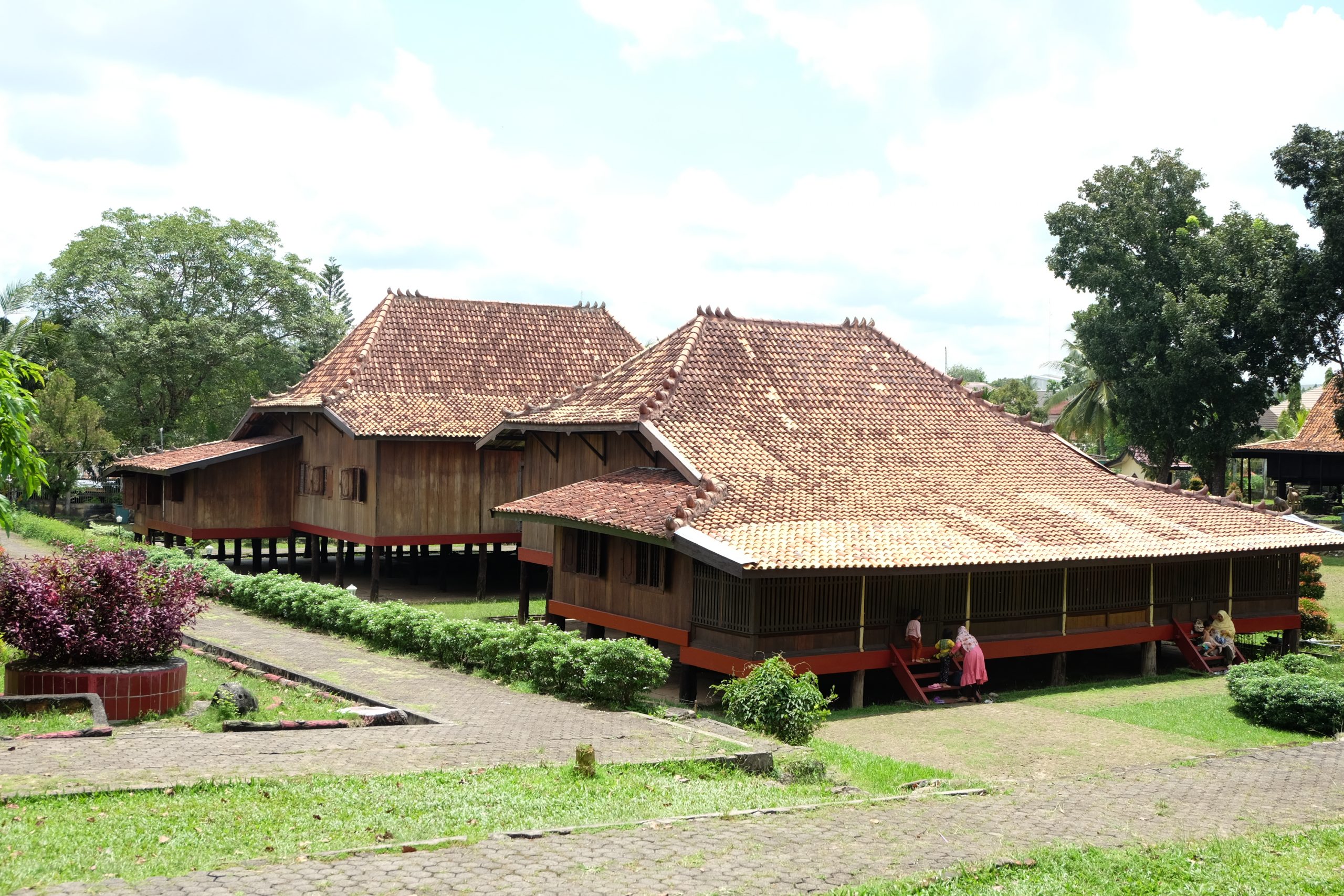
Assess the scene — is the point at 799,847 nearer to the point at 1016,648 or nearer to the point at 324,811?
the point at 324,811

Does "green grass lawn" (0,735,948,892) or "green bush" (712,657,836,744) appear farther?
"green bush" (712,657,836,744)

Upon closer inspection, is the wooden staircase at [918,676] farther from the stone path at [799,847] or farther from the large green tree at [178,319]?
the large green tree at [178,319]

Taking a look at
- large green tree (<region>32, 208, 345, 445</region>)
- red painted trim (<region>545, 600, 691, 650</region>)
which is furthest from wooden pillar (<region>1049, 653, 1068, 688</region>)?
large green tree (<region>32, 208, 345, 445</region>)

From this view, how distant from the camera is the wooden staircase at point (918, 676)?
18641mm

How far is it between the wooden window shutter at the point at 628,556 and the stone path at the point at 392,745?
128 inches

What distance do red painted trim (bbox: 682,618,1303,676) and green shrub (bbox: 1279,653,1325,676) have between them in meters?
2.31

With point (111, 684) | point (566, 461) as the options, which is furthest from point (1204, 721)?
point (111, 684)

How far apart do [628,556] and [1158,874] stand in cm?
1194

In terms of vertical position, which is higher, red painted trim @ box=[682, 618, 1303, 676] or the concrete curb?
red painted trim @ box=[682, 618, 1303, 676]

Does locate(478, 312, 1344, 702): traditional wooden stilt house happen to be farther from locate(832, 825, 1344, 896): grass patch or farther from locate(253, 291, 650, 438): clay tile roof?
locate(832, 825, 1344, 896): grass patch

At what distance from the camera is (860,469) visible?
72.6 ft

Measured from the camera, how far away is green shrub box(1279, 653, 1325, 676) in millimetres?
19766

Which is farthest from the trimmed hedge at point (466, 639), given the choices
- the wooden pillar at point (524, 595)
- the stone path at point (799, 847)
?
the stone path at point (799, 847)

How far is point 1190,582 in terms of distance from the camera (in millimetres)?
23062
